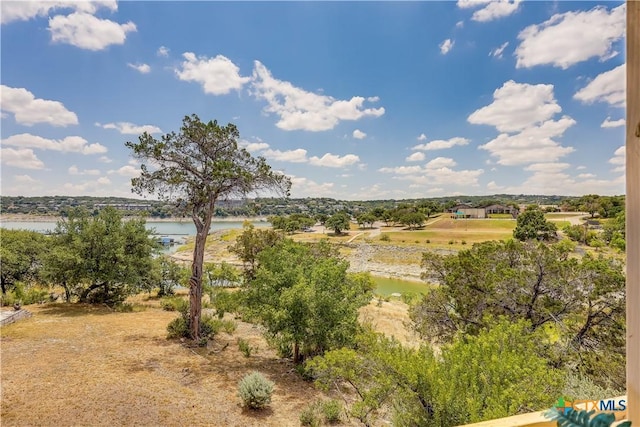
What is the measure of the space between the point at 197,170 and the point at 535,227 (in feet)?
72.3

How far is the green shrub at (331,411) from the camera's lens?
4.13m

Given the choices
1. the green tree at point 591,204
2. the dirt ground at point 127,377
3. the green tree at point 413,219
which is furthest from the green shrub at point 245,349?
the green tree at point 413,219

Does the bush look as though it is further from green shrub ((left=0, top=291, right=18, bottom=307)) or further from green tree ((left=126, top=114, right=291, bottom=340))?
green shrub ((left=0, top=291, right=18, bottom=307))

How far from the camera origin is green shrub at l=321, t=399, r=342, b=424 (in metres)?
4.13

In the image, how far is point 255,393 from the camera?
4086mm

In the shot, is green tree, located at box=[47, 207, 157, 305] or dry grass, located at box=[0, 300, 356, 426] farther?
green tree, located at box=[47, 207, 157, 305]

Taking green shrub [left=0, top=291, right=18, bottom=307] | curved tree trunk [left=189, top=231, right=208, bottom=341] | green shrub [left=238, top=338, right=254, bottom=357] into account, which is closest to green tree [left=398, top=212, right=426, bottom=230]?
green shrub [left=238, top=338, right=254, bottom=357]

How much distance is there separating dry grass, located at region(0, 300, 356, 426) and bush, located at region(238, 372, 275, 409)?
0.36 feet

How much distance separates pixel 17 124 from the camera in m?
7.39

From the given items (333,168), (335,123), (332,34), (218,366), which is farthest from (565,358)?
(333,168)

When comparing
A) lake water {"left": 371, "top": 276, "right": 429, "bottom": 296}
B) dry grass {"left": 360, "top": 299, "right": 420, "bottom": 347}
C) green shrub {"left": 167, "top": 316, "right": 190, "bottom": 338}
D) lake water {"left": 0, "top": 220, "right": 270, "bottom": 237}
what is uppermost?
lake water {"left": 0, "top": 220, "right": 270, "bottom": 237}

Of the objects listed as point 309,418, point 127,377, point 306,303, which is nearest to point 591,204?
point 306,303

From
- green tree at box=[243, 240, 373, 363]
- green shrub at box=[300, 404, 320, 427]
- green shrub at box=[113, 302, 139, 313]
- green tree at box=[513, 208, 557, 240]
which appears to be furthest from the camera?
green tree at box=[513, 208, 557, 240]

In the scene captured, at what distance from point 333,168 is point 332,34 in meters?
11.3
